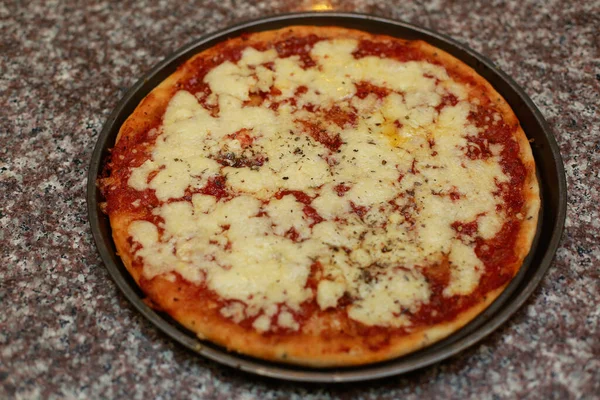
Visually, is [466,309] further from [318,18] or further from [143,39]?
[143,39]

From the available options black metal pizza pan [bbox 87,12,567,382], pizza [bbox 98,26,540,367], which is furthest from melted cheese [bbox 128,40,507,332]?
black metal pizza pan [bbox 87,12,567,382]

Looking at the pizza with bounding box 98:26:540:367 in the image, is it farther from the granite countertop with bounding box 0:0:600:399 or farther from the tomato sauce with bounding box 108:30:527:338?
the granite countertop with bounding box 0:0:600:399

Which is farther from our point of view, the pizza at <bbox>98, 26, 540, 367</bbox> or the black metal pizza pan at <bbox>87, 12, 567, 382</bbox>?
the pizza at <bbox>98, 26, 540, 367</bbox>

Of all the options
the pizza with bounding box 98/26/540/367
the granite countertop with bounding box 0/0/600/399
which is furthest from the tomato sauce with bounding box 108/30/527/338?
the granite countertop with bounding box 0/0/600/399

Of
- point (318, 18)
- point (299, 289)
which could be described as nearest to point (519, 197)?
point (299, 289)

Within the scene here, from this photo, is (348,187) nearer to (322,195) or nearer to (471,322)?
(322,195)
